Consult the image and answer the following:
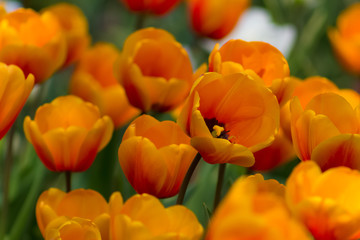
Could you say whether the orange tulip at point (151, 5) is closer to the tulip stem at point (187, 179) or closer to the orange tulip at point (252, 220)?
the tulip stem at point (187, 179)

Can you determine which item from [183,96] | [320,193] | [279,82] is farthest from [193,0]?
[320,193]

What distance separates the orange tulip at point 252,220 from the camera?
0.29 metres

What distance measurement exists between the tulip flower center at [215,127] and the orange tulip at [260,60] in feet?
0.15

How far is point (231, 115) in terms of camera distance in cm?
53

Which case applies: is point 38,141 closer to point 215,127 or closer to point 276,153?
point 215,127

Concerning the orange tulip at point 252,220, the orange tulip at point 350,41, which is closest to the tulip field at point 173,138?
the orange tulip at point 252,220

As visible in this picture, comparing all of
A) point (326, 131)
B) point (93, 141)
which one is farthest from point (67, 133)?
point (326, 131)

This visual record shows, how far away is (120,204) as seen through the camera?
0.46 m

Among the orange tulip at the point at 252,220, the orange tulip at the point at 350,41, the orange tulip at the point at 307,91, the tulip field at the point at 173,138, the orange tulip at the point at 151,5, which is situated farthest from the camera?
the orange tulip at the point at 350,41

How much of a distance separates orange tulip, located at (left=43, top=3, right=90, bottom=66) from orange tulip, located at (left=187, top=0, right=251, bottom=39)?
175 mm

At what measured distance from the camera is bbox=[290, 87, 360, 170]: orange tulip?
48cm

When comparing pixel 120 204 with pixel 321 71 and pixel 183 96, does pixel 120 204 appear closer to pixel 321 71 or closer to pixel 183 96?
pixel 183 96

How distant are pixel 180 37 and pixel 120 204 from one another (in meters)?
1.00

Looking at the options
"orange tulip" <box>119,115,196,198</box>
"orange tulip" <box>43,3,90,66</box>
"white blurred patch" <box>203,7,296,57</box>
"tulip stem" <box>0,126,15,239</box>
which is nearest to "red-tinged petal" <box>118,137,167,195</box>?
"orange tulip" <box>119,115,196,198</box>
